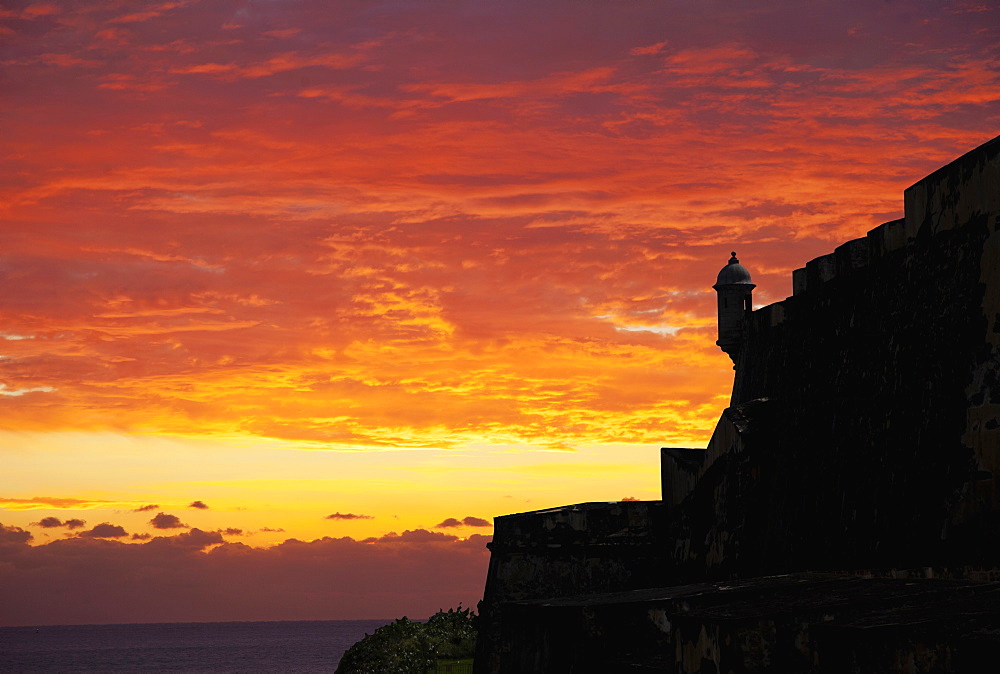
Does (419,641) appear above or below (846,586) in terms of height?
below

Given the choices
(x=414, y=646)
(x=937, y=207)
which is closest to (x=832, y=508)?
(x=937, y=207)

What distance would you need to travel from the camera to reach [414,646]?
27.8 meters

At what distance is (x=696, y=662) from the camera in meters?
6.15

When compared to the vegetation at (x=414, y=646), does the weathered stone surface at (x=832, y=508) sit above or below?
above

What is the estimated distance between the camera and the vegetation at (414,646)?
1043 inches

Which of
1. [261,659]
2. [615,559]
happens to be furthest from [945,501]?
[261,659]

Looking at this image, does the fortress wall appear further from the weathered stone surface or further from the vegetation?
the vegetation

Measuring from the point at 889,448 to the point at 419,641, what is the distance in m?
20.4

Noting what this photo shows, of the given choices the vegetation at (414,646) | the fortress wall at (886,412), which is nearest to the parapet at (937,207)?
the fortress wall at (886,412)

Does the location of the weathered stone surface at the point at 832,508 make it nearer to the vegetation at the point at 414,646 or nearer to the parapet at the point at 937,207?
the parapet at the point at 937,207

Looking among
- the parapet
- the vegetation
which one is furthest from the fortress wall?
the vegetation

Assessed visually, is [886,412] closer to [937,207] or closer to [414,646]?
[937,207]

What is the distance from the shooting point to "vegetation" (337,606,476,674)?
26500 millimetres

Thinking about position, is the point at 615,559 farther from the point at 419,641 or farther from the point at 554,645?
the point at 419,641
